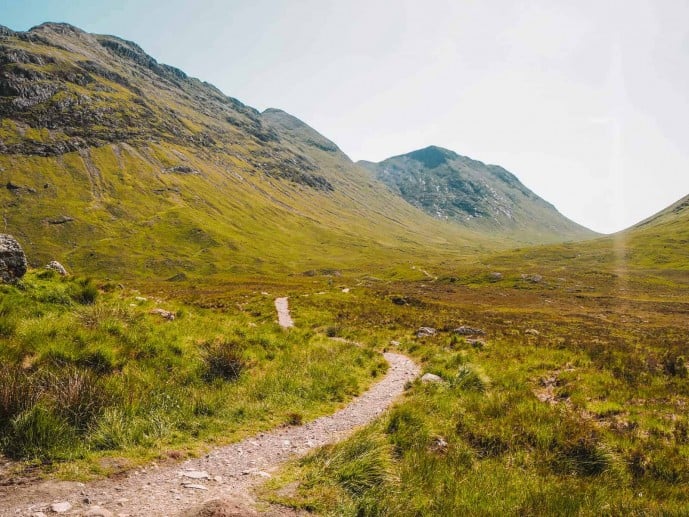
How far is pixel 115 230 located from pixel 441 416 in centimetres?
19822

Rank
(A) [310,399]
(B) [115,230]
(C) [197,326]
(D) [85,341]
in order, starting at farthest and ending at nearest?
(B) [115,230] < (C) [197,326] < (A) [310,399] < (D) [85,341]

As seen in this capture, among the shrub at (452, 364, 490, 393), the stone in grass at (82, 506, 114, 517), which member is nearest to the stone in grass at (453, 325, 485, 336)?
the shrub at (452, 364, 490, 393)

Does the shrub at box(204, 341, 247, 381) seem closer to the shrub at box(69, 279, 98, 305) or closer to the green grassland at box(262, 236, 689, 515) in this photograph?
the green grassland at box(262, 236, 689, 515)

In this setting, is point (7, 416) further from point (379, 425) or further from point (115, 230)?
point (115, 230)

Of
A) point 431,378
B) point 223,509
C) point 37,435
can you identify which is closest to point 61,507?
point 37,435

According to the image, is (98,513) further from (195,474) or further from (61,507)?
(195,474)

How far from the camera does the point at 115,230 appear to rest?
578 feet

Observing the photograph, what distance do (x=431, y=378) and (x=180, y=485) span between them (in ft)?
34.3

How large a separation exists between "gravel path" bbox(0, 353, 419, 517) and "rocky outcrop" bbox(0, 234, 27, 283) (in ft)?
40.1

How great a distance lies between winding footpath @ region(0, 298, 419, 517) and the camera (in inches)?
232

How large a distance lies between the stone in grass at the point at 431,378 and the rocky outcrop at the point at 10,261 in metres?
16.7

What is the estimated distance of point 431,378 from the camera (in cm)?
1506

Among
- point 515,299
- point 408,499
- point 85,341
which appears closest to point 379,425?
point 408,499

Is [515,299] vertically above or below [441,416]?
below
